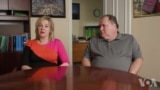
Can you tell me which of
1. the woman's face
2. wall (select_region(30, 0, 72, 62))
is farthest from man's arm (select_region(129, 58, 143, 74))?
wall (select_region(30, 0, 72, 62))

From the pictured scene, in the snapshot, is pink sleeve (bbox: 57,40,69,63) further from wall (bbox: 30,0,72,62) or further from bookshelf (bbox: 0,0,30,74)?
wall (bbox: 30,0,72,62)

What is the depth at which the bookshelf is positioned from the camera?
343cm

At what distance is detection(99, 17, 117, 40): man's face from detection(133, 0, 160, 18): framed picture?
0.89m

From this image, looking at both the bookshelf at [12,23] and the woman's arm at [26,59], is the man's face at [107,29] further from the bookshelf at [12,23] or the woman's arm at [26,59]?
the bookshelf at [12,23]

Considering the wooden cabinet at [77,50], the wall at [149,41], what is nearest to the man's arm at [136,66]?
the wall at [149,41]

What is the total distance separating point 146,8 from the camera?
3.25 m

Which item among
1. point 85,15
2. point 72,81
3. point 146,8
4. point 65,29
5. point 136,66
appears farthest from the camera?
point 85,15

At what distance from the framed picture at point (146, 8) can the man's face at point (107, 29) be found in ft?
2.91

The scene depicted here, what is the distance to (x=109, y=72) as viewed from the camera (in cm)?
191

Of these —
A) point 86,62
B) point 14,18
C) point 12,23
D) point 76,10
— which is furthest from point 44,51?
point 76,10

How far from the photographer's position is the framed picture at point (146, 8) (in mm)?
3098

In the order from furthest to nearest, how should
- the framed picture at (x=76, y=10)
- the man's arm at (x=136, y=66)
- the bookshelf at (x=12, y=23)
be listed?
the framed picture at (x=76, y=10), the bookshelf at (x=12, y=23), the man's arm at (x=136, y=66)

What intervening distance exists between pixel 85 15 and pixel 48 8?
2807 mm

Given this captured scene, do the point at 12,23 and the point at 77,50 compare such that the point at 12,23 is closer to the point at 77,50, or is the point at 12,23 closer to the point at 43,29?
the point at 43,29
